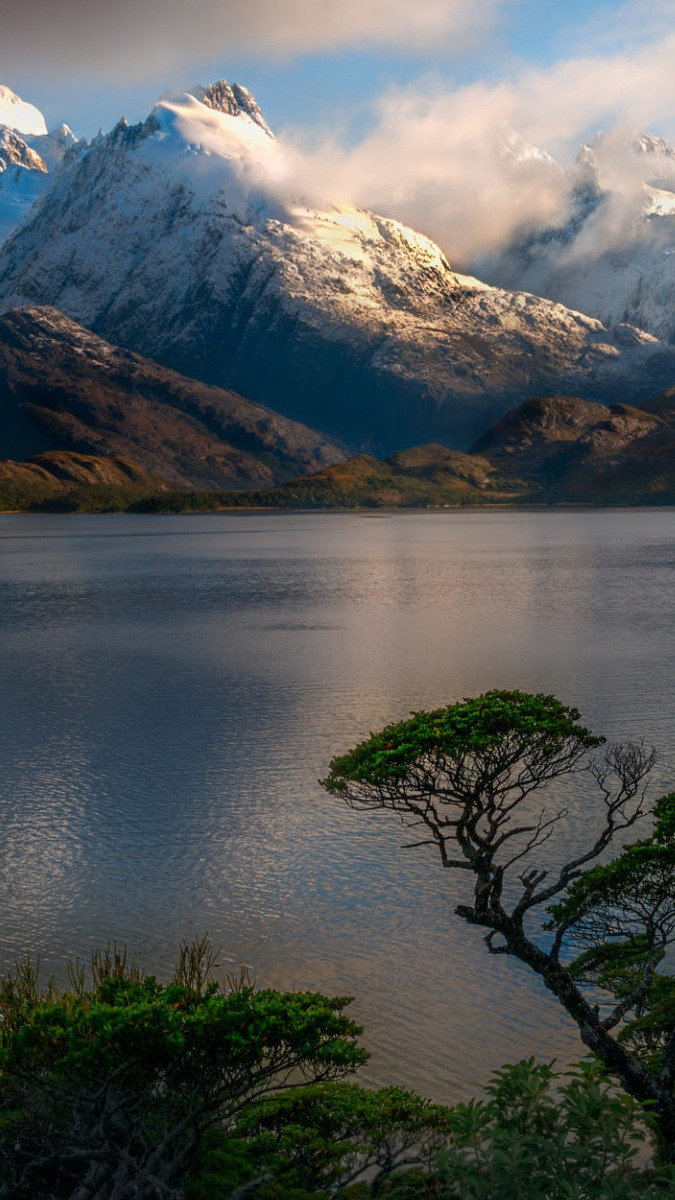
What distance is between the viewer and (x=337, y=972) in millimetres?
32750

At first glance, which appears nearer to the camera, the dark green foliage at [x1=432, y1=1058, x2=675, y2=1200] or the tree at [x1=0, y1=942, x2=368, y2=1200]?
the dark green foliage at [x1=432, y1=1058, x2=675, y2=1200]

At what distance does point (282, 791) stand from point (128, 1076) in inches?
1338

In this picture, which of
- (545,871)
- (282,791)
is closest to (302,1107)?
(545,871)

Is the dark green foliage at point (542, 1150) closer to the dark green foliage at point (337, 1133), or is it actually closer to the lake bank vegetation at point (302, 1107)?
the lake bank vegetation at point (302, 1107)

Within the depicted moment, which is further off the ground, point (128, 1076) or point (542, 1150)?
point (542, 1150)

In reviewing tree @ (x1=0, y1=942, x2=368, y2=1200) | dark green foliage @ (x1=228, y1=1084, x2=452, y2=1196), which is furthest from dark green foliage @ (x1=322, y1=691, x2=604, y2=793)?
dark green foliage @ (x1=228, y1=1084, x2=452, y2=1196)

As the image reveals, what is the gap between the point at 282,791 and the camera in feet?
175

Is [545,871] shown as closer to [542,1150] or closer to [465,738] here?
[465,738]

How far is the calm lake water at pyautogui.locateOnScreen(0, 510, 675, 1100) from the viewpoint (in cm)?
3200

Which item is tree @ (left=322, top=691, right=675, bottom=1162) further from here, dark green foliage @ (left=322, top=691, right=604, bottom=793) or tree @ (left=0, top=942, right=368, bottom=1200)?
tree @ (left=0, top=942, right=368, bottom=1200)

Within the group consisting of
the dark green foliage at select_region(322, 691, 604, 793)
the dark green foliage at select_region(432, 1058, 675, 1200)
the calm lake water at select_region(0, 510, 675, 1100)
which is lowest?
the calm lake water at select_region(0, 510, 675, 1100)

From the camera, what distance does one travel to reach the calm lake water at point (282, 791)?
32.0 meters

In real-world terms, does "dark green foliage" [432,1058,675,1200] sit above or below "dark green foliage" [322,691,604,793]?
below

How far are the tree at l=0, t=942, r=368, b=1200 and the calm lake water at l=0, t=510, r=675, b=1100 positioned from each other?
8.06 metres
